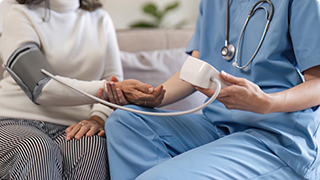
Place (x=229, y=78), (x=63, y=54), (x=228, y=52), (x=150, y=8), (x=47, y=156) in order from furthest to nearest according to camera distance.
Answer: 1. (x=150, y=8)
2. (x=63, y=54)
3. (x=228, y=52)
4. (x=47, y=156)
5. (x=229, y=78)

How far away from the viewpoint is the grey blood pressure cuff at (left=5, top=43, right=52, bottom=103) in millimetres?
976

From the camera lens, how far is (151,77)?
144 centimetres

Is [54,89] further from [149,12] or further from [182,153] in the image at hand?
[149,12]

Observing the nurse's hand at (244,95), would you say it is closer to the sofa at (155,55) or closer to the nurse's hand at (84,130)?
the nurse's hand at (84,130)

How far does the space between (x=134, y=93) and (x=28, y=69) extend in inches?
14.1

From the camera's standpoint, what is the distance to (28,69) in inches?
38.5

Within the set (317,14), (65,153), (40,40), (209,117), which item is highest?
(317,14)

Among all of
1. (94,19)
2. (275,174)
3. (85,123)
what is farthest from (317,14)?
(94,19)

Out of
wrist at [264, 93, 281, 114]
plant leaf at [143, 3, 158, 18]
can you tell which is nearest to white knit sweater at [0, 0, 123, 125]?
wrist at [264, 93, 281, 114]

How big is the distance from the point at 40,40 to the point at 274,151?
0.89 m

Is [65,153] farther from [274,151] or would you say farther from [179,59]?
[179,59]

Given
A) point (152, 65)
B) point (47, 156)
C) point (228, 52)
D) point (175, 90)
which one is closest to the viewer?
point (47, 156)

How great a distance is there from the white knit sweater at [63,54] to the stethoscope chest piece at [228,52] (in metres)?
0.40

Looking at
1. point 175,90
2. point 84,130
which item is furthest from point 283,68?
point 84,130
